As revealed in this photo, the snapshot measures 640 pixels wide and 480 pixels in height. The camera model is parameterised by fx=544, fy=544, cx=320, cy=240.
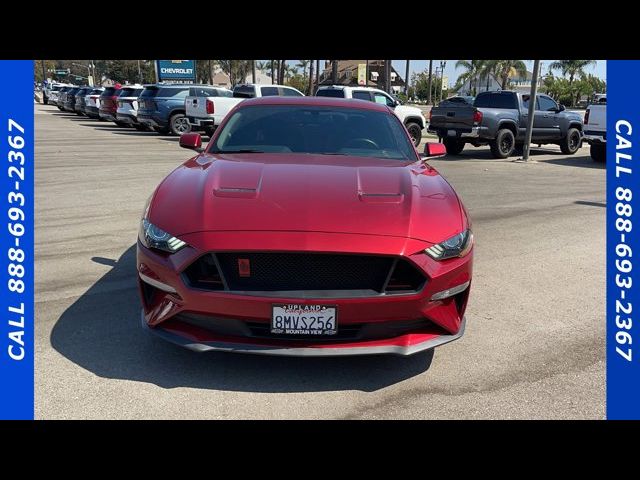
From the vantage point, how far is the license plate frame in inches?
115

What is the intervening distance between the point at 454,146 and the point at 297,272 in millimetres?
15015

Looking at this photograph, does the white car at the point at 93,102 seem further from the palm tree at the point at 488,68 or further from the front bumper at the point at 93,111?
the palm tree at the point at 488,68

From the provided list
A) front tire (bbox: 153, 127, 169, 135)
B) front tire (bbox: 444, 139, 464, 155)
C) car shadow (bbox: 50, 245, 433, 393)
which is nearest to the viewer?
car shadow (bbox: 50, 245, 433, 393)

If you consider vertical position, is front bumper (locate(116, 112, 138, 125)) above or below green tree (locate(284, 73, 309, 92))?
below

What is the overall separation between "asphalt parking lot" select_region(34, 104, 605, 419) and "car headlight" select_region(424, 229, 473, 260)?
0.78m

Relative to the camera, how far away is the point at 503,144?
635 inches

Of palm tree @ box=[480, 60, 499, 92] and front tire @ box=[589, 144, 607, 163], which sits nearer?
front tire @ box=[589, 144, 607, 163]

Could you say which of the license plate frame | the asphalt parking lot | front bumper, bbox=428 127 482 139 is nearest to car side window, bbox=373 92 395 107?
front bumper, bbox=428 127 482 139

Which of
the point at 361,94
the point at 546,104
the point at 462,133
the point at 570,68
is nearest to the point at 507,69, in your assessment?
the point at 570,68

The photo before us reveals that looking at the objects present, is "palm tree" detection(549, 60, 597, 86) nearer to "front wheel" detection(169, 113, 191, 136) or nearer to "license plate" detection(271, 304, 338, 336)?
"front wheel" detection(169, 113, 191, 136)

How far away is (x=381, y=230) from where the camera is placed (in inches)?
122

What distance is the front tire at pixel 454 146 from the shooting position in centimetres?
1678

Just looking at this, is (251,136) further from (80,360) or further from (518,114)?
(518,114)

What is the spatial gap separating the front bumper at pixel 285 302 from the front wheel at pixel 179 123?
18.2m
